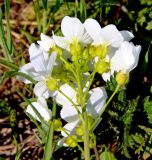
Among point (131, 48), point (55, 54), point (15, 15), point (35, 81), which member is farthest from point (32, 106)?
point (15, 15)

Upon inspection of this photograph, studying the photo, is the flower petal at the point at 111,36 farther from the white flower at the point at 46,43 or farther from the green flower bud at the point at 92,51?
the white flower at the point at 46,43

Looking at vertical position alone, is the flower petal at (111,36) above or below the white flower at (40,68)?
above

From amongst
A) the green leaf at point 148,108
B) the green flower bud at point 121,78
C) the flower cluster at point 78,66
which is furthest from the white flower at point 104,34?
the green leaf at point 148,108

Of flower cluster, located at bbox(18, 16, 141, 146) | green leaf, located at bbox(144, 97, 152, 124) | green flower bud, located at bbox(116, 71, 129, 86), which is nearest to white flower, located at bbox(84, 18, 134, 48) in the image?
flower cluster, located at bbox(18, 16, 141, 146)

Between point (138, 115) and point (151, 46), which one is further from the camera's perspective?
point (151, 46)

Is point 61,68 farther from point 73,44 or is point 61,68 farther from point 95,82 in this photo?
point 95,82

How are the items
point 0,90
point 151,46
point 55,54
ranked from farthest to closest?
point 0,90 < point 151,46 < point 55,54

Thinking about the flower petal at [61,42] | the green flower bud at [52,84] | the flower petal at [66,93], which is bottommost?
the flower petal at [66,93]
